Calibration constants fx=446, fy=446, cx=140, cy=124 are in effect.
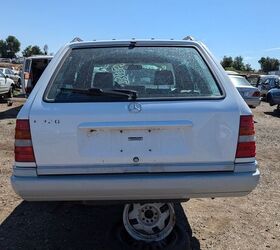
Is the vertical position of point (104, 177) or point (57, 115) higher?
point (57, 115)

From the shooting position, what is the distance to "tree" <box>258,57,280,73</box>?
4213 inches

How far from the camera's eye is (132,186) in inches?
130

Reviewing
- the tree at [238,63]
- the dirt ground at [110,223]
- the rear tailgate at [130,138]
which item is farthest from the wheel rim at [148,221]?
the tree at [238,63]

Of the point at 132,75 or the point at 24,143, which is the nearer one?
→ the point at 24,143

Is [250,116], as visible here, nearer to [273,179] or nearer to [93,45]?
[93,45]

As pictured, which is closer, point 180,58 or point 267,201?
point 180,58

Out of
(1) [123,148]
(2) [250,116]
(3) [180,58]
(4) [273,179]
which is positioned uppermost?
(3) [180,58]

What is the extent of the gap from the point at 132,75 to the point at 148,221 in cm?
126

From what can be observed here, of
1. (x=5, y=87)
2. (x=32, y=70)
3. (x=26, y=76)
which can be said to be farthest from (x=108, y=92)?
(x=5, y=87)

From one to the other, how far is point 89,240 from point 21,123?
151 cm

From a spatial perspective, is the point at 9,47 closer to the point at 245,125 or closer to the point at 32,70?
the point at 32,70

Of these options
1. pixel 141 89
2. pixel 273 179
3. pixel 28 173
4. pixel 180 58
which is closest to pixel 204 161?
pixel 141 89

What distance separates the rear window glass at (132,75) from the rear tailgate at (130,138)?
15cm

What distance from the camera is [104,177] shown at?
3.33m
